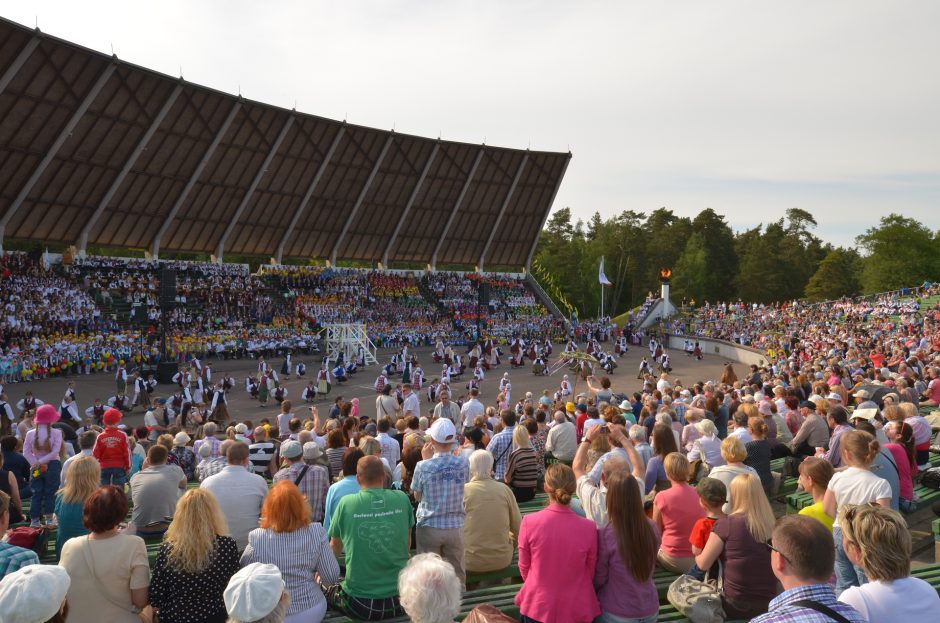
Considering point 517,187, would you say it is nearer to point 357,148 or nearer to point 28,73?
point 357,148

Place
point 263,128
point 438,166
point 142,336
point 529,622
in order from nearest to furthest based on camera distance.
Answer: point 529,622 < point 142,336 < point 263,128 < point 438,166

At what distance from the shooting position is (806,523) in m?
2.62

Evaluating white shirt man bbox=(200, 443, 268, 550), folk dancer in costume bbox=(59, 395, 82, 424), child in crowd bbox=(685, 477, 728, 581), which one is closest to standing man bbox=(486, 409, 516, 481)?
white shirt man bbox=(200, 443, 268, 550)

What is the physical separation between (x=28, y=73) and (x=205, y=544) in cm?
2874

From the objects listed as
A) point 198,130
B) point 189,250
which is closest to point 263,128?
point 198,130

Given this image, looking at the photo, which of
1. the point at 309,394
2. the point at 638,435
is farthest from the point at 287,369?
the point at 638,435

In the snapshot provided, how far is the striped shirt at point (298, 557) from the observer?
11.8ft

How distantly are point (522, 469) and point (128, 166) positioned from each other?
3033cm

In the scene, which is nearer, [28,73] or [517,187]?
[28,73]

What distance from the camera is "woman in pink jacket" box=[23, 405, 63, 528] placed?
699 centimetres

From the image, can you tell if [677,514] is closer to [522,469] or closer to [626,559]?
[626,559]

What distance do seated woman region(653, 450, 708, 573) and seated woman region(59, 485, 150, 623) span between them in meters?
3.12

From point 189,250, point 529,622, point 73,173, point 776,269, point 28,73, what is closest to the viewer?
point 529,622

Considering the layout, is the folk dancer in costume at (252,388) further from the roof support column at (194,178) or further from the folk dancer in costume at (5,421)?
the roof support column at (194,178)
